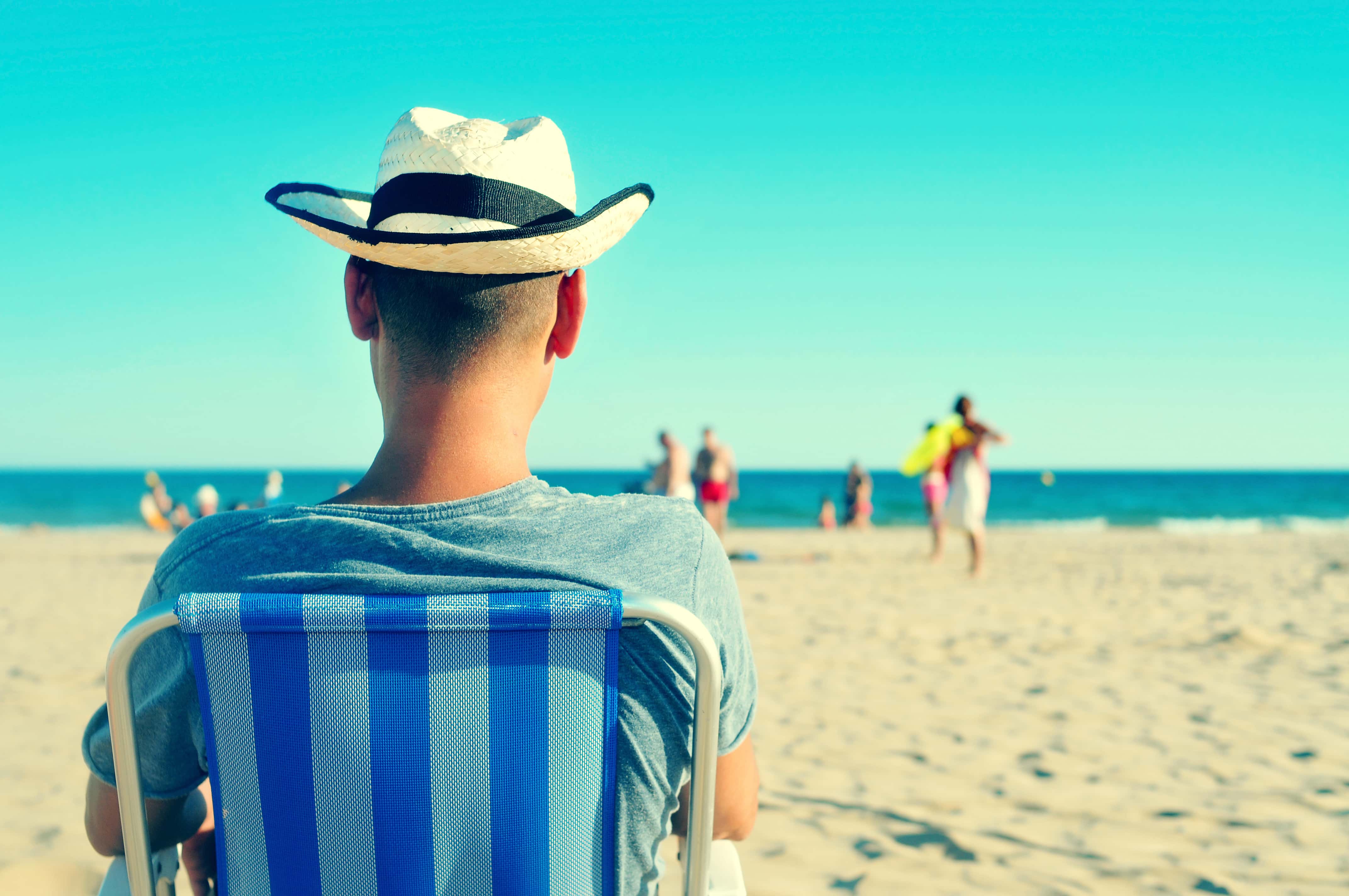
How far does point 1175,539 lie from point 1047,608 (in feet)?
38.1

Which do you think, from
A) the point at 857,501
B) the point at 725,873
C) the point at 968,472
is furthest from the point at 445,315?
the point at 857,501

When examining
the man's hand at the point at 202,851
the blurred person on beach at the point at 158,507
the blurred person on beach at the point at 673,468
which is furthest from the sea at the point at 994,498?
the blurred person on beach at the point at 158,507

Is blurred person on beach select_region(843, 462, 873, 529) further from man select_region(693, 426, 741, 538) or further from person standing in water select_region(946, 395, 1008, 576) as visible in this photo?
person standing in water select_region(946, 395, 1008, 576)

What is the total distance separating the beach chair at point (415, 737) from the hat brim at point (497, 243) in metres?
0.45

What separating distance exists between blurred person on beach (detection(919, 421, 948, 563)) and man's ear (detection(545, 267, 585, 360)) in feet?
29.1

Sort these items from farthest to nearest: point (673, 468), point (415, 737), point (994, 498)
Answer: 1. point (994, 498)
2. point (673, 468)
3. point (415, 737)

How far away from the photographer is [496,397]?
1192mm

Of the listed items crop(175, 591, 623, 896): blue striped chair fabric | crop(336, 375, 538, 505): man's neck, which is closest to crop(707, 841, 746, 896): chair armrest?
crop(175, 591, 623, 896): blue striped chair fabric

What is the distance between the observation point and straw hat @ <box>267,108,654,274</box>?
1137 mm

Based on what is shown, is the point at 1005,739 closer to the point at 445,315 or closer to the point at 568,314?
the point at 568,314

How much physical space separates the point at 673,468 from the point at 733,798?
9.66m

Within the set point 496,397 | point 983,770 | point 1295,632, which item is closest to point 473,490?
point 496,397

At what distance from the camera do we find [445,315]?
1168 millimetres

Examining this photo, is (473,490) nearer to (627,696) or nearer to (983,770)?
(627,696)
